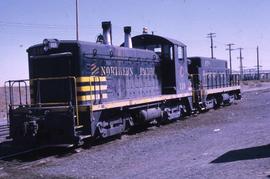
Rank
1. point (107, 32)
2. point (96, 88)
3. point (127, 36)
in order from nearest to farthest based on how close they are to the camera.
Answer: point (96, 88)
point (107, 32)
point (127, 36)

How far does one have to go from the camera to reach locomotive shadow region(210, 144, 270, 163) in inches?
356

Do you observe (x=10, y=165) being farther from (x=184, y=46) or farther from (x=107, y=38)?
(x=184, y=46)

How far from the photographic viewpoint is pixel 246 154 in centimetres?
947

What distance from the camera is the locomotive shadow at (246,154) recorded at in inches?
356

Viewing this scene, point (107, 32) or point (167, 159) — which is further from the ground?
point (107, 32)

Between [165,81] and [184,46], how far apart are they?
6.71 feet

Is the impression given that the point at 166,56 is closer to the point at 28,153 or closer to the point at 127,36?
the point at 127,36

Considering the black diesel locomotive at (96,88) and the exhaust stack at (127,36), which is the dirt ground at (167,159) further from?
the exhaust stack at (127,36)

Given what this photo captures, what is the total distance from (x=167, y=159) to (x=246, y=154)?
68.9 inches

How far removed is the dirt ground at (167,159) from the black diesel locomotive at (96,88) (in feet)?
2.68

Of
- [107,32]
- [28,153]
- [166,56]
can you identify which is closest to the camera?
[28,153]

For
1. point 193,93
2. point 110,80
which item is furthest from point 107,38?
point 193,93

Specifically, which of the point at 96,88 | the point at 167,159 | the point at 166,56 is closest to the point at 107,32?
the point at 96,88

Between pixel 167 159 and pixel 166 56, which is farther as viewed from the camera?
pixel 166 56
